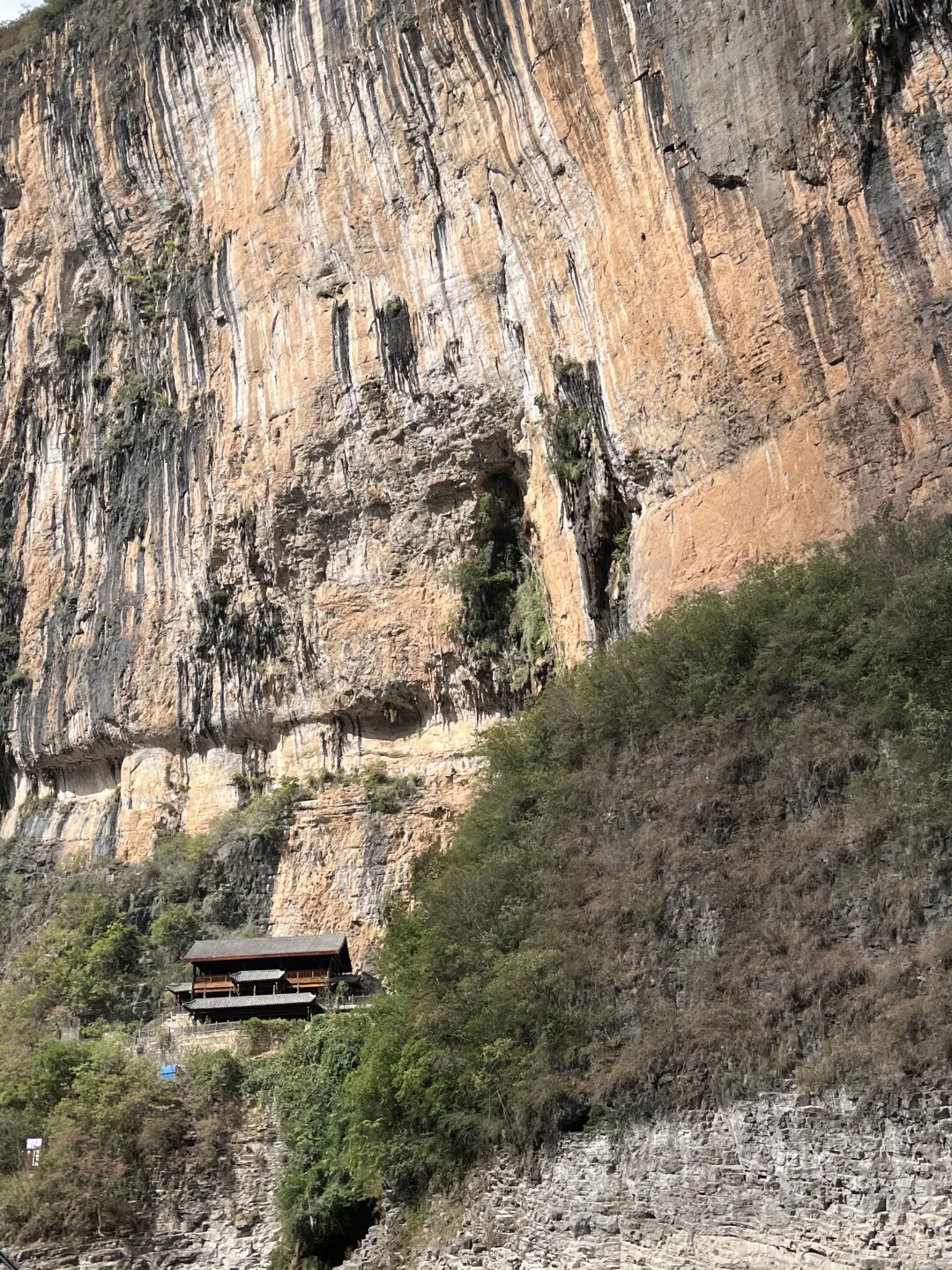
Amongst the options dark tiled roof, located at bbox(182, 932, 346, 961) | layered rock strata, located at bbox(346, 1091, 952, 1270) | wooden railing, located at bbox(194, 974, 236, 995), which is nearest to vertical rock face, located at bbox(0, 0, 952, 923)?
dark tiled roof, located at bbox(182, 932, 346, 961)

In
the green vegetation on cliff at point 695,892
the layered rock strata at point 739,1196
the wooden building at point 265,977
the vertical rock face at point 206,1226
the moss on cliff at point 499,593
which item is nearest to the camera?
the layered rock strata at point 739,1196

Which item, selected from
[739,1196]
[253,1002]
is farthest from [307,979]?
[739,1196]

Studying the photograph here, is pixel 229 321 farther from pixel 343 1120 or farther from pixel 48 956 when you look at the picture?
pixel 343 1120

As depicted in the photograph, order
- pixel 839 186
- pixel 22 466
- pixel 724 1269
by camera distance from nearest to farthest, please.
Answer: pixel 724 1269 < pixel 839 186 < pixel 22 466

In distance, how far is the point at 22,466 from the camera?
36.5 m

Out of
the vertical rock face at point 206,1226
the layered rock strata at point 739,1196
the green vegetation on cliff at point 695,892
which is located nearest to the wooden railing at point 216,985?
the vertical rock face at point 206,1226

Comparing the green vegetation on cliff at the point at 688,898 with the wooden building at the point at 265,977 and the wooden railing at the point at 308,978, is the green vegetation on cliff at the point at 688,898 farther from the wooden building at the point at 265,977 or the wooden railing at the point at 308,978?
the wooden railing at the point at 308,978

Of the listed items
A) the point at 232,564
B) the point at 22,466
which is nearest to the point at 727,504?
the point at 232,564

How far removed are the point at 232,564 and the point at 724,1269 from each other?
21.9 meters

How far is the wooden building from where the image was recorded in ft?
74.5

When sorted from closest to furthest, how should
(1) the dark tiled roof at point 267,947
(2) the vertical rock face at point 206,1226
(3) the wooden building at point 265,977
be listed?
(2) the vertical rock face at point 206,1226
(3) the wooden building at point 265,977
(1) the dark tiled roof at point 267,947

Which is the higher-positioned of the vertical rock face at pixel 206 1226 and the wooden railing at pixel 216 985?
the wooden railing at pixel 216 985

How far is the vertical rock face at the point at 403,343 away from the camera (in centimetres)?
1789

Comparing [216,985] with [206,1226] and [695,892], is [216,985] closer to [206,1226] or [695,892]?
[206,1226]
